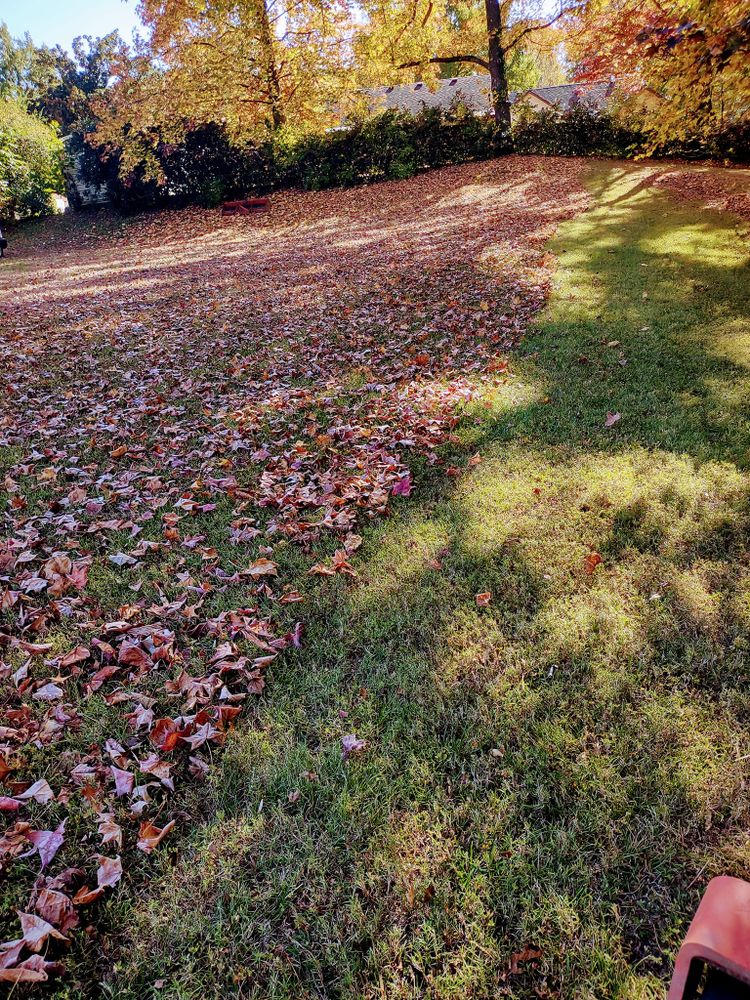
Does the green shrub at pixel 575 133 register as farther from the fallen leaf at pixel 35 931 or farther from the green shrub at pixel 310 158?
the fallen leaf at pixel 35 931

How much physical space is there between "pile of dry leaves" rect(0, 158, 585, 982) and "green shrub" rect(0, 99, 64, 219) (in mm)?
14257

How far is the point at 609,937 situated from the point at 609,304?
22.7 ft

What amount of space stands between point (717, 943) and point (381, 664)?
1.74 meters

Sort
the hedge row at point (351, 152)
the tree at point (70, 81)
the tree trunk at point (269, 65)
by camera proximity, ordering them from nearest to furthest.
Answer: the tree trunk at point (269, 65) < the hedge row at point (351, 152) < the tree at point (70, 81)

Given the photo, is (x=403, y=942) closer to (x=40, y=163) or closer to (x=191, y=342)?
(x=191, y=342)

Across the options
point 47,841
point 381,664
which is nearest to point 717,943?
point 381,664

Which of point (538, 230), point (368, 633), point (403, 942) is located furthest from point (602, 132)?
point (403, 942)

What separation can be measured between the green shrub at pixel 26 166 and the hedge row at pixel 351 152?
3176 mm

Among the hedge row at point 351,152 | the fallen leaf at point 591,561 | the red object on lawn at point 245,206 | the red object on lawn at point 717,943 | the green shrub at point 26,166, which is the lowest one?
the fallen leaf at point 591,561

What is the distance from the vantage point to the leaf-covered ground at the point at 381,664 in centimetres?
173

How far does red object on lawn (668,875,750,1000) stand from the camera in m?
0.95

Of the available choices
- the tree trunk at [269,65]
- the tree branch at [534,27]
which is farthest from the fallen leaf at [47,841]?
the tree branch at [534,27]

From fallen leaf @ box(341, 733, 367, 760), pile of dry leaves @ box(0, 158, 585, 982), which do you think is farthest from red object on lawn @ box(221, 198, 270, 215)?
fallen leaf @ box(341, 733, 367, 760)

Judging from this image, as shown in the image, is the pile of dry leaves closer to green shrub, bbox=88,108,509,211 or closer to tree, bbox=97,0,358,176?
green shrub, bbox=88,108,509,211
